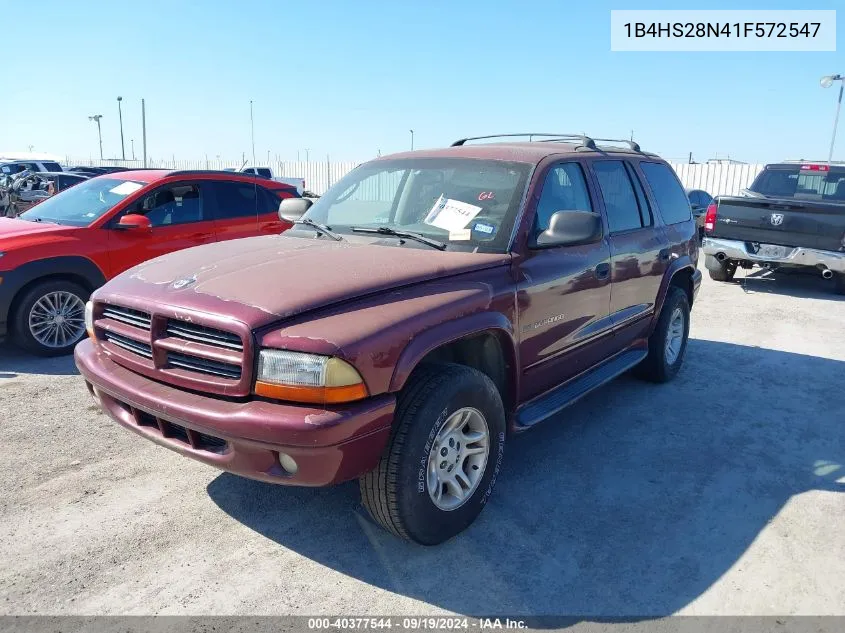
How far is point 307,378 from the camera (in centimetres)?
250

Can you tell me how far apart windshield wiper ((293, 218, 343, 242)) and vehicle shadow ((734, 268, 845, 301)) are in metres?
8.29

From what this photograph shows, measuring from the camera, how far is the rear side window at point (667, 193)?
521 cm

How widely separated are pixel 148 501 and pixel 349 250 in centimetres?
173

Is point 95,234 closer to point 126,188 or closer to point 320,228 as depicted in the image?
point 126,188

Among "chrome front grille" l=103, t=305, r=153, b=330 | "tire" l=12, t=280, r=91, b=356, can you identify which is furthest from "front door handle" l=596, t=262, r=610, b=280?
"tire" l=12, t=280, r=91, b=356

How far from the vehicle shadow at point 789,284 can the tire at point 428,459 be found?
849cm

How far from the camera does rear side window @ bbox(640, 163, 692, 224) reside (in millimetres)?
5215

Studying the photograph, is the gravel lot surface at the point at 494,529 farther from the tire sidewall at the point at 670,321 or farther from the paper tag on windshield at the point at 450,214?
the paper tag on windshield at the point at 450,214

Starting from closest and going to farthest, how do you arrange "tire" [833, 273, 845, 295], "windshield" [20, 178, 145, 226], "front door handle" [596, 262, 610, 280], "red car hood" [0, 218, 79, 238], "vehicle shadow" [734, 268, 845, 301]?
"front door handle" [596, 262, 610, 280], "red car hood" [0, 218, 79, 238], "windshield" [20, 178, 145, 226], "tire" [833, 273, 845, 295], "vehicle shadow" [734, 268, 845, 301]

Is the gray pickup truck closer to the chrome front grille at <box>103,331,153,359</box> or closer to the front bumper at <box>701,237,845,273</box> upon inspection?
the front bumper at <box>701,237,845,273</box>

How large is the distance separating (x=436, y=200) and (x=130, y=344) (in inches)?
73.8

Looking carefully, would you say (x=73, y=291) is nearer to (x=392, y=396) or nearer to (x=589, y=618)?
(x=392, y=396)

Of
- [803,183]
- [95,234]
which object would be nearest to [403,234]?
[95,234]

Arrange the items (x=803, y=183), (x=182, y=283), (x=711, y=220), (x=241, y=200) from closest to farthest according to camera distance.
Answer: (x=182, y=283) < (x=241, y=200) < (x=803, y=183) < (x=711, y=220)
